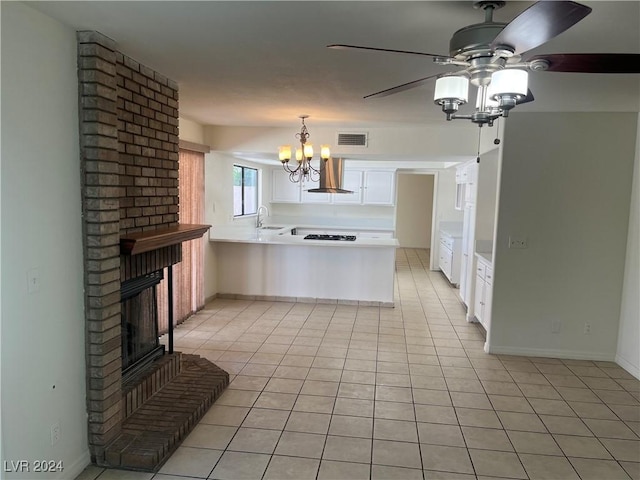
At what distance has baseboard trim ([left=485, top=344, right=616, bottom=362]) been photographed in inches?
168

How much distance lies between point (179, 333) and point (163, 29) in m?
3.36

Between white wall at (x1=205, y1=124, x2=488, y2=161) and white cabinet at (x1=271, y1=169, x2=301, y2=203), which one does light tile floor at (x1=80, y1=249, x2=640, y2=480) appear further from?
white cabinet at (x1=271, y1=169, x2=301, y2=203)

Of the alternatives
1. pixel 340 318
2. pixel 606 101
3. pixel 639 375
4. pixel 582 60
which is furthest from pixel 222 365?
pixel 606 101

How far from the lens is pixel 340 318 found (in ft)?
17.9

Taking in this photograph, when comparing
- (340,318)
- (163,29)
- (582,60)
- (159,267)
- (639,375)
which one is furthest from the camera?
(340,318)

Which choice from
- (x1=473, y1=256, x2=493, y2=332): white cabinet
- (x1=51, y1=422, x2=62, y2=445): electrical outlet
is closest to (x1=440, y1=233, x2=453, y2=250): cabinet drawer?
(x1=473, y1=256, x2=493, y2=332): white cabinet

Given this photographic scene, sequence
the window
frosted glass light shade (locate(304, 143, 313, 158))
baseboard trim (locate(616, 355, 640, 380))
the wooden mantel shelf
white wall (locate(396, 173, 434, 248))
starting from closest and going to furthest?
the wooden mantel shelf
baseboard trim (locate(616, 355, 640, 380))
frosted glass light shade (locate(304, 143, 313, 158))
the window
white wall (locate(396, 173, 434, 248))

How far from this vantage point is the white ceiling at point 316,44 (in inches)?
76.3

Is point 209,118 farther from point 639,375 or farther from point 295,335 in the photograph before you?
point 639,375

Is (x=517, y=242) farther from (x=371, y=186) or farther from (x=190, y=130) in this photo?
(x=371, y=186)

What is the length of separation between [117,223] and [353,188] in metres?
6.94

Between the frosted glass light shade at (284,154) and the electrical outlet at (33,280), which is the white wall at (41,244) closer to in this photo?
the electrical outlet at (33,280)

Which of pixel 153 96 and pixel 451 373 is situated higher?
pixel 153 96

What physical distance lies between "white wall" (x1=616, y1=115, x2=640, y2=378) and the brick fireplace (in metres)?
3.72
